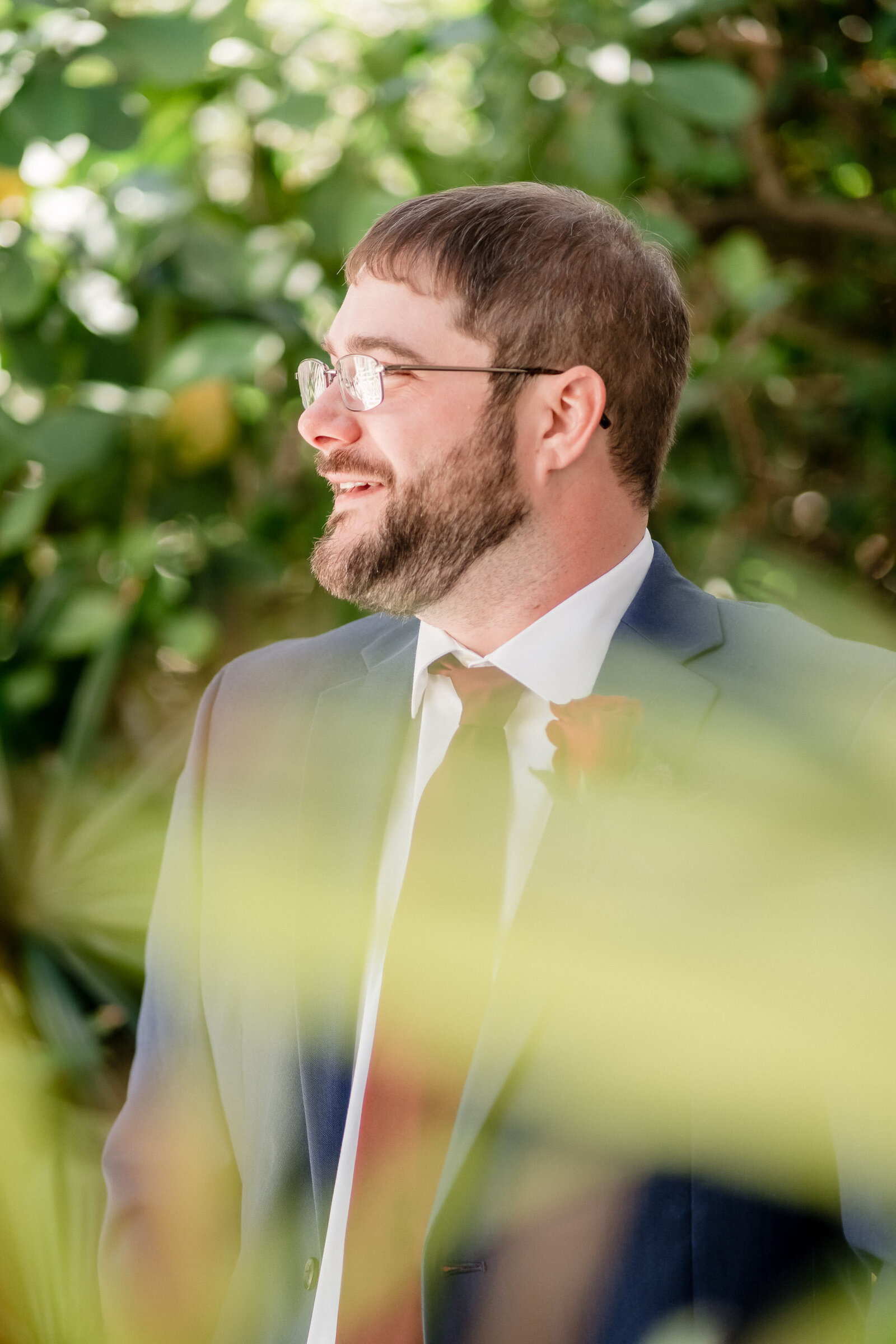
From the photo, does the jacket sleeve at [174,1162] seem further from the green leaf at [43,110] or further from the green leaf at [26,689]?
the green leaf at [26,689]

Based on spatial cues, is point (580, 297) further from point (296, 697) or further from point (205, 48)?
point (205, 48)

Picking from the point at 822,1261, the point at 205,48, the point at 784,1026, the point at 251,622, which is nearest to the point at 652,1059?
the point at 784,1026

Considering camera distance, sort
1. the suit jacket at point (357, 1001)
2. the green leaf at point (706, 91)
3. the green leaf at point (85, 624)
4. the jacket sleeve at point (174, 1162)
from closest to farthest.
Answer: the suit jacket at point (357, 1001), the jacket sleeve at point (174, 1162), the green leaf at point (706, 91), the green leaf at point (85, 624)

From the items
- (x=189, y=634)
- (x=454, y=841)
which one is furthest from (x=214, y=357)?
(x=454, y=841)

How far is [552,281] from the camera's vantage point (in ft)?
3.88

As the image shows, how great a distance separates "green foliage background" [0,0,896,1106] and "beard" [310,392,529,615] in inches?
48.3

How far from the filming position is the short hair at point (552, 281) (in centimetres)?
116

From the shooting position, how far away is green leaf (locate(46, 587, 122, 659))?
251 centimetres

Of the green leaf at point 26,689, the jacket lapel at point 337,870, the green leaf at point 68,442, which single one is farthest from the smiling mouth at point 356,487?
the green leaf at point 26,689

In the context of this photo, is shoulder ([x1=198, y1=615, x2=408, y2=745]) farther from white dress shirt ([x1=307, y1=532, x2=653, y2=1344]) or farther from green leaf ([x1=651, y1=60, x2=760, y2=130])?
green leaf ([x1=651, y1=60, x2=760, y2=130])

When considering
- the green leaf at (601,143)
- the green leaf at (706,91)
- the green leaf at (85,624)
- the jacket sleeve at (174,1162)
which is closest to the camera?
the jacket sleeve at (174,1162)

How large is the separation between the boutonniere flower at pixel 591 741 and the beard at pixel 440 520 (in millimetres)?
189

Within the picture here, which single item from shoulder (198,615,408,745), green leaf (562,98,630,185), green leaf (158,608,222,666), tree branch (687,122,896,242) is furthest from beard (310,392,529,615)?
Result: tree branch (687,122,896,242)

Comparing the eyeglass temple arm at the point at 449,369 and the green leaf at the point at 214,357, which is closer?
the eyeglass temple arm at the point at 449,369
